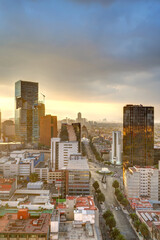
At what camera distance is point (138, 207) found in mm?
14438

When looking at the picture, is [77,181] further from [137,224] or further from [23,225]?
[23,225]

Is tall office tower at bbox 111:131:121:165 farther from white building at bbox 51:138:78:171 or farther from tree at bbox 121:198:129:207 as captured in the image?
tree at bbox 121:198:129:207

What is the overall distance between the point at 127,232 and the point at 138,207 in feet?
8.85

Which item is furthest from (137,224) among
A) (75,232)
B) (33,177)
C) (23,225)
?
(33,177)

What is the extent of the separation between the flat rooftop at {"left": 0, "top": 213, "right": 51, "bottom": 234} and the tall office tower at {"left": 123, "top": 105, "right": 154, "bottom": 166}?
1655cm

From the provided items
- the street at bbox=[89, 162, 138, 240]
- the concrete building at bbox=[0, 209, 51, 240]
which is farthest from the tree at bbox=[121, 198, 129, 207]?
the concrete building at bbox=[0, 209, 51, 240]

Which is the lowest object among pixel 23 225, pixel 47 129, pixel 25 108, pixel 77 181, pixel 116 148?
pixel 23 225

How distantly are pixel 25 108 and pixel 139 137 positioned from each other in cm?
2639

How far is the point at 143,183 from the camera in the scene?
1681 centimetres

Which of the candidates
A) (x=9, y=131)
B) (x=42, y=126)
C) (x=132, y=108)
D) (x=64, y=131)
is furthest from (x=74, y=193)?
(x=9, y=131)

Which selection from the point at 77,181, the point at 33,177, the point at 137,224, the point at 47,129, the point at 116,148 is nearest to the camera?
the point at 137,224

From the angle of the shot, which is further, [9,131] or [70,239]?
[9,131]

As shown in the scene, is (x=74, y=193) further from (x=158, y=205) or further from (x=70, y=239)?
(x=70, y=239)

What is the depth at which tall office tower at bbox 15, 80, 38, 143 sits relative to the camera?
43.8 meters
